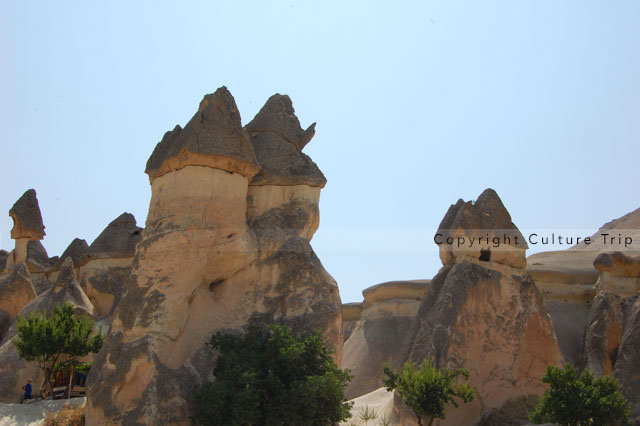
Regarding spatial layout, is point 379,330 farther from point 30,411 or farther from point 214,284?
point 30,411

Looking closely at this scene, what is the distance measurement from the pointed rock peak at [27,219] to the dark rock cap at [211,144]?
11.2 m

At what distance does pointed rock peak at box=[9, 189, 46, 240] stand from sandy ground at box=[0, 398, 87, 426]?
1018 centimetres

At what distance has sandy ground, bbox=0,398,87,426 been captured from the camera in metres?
14.8

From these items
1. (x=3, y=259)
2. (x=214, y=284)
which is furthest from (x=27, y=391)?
(x=3, y=259)

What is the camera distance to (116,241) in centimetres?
2394

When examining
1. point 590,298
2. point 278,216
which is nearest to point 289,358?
point 278,216

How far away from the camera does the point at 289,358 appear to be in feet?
42.0

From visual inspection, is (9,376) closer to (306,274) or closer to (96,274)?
(96,274)

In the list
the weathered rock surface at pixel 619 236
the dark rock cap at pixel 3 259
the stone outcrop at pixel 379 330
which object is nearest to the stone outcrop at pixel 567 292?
the weathered rock surface at pixel 619 236

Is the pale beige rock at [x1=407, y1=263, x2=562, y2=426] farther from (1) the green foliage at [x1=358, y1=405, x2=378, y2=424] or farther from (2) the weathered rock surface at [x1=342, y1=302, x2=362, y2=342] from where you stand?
(2) the weathered rock surface at [x1=342, y1=302, x2=362, y2=342]

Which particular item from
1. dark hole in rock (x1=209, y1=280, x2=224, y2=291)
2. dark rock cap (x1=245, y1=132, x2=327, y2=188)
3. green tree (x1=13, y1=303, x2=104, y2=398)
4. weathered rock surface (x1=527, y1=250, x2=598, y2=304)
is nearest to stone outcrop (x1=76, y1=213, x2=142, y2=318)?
green tree (x1=13, y1=303, x2=104, y2=398)

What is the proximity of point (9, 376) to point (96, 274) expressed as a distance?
5100 mm

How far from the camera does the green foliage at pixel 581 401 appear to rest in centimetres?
1300

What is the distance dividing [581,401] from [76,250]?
19.7 m
